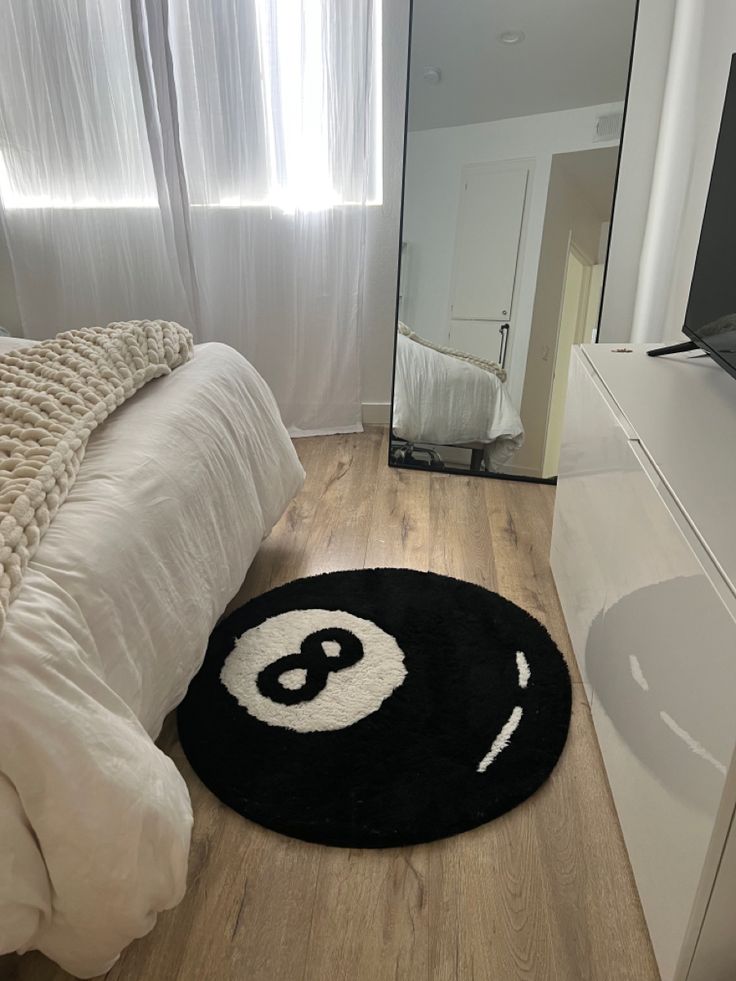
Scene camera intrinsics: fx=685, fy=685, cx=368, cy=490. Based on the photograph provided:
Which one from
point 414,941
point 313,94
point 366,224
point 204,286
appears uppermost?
point 313,94

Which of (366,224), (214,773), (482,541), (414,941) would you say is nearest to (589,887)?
(414,941)

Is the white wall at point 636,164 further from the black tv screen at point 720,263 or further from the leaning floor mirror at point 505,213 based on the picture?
the black tv screen at point 720,263

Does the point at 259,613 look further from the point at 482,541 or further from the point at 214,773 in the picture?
the point at 482,541

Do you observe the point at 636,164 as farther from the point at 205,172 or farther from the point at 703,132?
the point at 205,172

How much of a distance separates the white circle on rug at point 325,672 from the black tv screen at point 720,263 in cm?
99

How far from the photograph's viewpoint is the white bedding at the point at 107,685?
827 mm

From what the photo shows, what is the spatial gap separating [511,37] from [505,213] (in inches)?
22.2

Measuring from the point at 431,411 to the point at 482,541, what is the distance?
76cm

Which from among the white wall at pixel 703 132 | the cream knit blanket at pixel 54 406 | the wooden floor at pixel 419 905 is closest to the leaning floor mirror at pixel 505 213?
the white wall at pixel 703 132

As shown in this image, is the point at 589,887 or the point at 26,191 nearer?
the point at 589,887

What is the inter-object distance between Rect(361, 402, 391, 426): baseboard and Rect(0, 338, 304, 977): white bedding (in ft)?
5.97

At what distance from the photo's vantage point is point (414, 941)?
106cm

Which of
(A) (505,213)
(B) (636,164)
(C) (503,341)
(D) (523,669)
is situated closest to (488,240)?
(A) (505,213)

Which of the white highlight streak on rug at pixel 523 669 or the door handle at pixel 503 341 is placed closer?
the white highlight streak on rug at pixel 523 669
